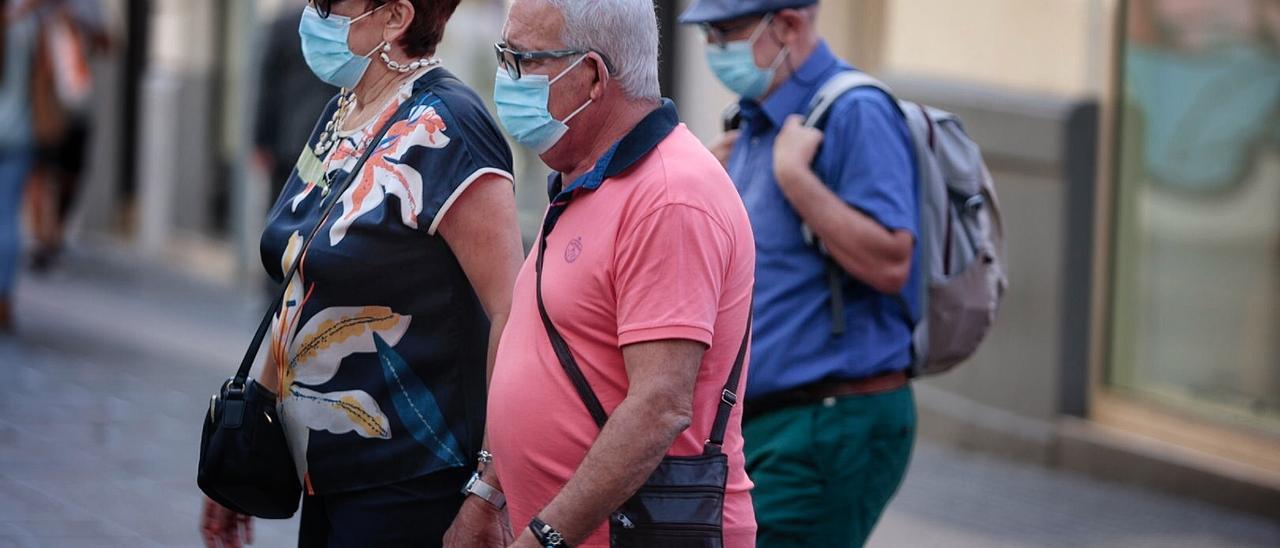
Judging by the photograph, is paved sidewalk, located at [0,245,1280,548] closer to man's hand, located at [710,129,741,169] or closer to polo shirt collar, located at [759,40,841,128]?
man's hand, located at [710,129,741,169]

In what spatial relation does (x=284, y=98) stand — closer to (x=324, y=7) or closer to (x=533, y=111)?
(x=324, y=7)

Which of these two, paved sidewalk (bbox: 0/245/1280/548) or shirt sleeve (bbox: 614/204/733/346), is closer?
shirt sleeve (bbox: 614/204/733/346)

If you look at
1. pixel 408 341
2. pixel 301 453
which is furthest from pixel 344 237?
pixel 301 453

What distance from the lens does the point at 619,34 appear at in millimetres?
2947

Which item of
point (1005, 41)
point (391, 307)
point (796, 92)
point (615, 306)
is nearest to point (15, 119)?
point (1005, 41)

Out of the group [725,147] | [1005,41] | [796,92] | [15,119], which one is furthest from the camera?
[15,119]

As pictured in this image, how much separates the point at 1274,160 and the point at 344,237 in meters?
4.80

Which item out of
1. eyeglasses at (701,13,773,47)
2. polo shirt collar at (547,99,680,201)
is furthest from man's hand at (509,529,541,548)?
eyeglasses at (701,13,773,47)

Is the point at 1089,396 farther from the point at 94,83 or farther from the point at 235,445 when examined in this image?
the point at 94,83

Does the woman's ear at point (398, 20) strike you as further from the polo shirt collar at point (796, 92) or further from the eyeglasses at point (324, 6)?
the polo shirt collar at point (796, 92)

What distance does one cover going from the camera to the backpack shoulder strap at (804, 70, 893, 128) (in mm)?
4074

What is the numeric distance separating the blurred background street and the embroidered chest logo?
11.7 ft

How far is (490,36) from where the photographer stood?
1170cm

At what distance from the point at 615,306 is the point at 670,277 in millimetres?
125
